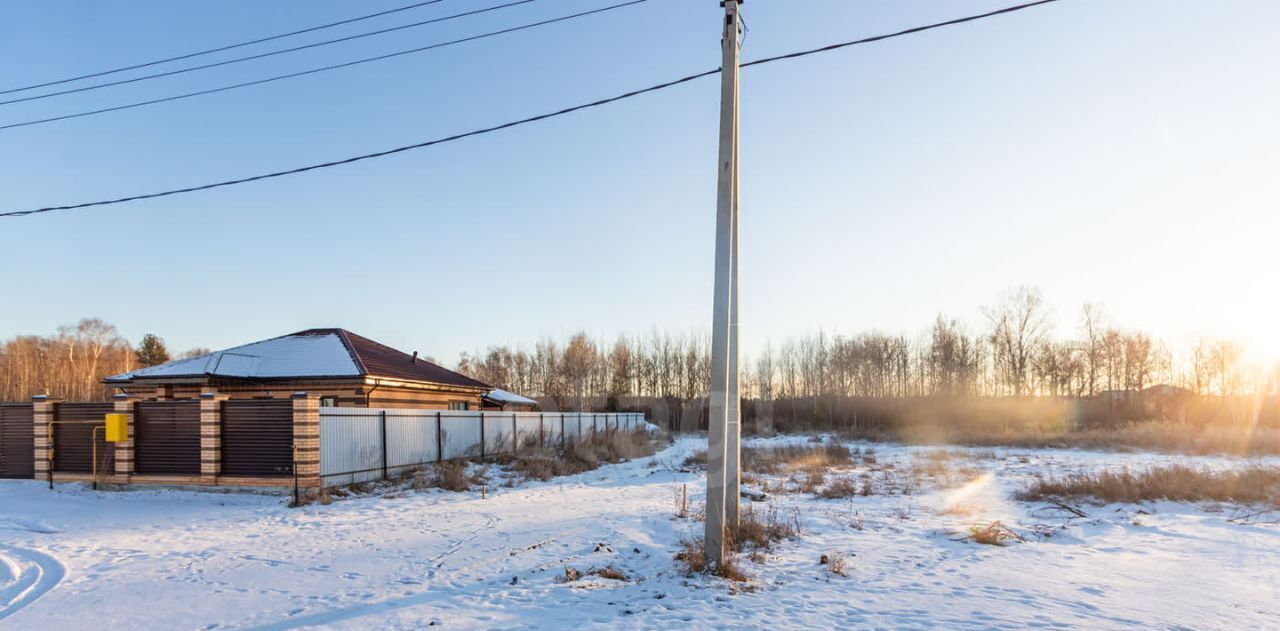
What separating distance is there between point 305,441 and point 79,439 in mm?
6406

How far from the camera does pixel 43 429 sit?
15992 mm

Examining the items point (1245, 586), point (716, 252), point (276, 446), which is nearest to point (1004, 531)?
point (1245, 586)

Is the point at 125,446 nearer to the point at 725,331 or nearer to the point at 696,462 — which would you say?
the point at 725,331

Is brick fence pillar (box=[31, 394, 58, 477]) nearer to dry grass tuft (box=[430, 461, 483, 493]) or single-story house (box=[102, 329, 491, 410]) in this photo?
single-story house (box=[102, 329, 491, 410])

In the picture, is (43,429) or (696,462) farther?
(696,462)

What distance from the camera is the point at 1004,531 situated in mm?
10055

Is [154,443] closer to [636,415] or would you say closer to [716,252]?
[716,252]

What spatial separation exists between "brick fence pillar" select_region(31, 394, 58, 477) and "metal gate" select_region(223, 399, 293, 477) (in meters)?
5.08

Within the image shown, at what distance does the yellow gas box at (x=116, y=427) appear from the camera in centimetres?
1442

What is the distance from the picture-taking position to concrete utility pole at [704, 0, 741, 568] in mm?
7320

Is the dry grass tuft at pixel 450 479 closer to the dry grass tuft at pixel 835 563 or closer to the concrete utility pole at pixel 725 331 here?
the concrete utility pole at pixel 725 331

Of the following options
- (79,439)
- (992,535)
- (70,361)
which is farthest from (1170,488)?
(70,361)

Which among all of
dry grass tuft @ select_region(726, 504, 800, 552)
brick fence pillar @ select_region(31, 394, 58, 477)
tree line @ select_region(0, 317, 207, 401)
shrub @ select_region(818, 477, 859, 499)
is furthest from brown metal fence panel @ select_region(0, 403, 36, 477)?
tree line @ select_region(0, 317, 207, 401)

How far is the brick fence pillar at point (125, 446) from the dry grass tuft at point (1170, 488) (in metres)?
19.0
